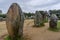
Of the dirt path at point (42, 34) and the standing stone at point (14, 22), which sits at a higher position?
the standing stone at point (14, 22)

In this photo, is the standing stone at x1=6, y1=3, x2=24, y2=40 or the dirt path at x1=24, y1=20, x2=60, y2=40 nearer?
the standing stone at x1=6, y1=3, x2=24, y2=40

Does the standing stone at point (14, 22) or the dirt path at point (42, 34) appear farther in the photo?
the dirt path at point (42, 34)

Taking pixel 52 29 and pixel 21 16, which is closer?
pixel 21 16

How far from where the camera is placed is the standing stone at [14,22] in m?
12.5

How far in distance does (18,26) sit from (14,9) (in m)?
1.21

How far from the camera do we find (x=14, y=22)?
40.7 feet

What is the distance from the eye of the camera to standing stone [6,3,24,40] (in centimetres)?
1250

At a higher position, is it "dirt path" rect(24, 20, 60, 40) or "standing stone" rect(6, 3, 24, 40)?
"standing stone" rect(6, 3, 24, 40)

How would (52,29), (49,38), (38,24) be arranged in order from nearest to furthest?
1. (49,38)
2. (52,29)
3. (38,24)

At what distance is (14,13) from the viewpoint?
12.7 metres

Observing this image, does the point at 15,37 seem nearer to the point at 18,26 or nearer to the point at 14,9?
the point at 18,26

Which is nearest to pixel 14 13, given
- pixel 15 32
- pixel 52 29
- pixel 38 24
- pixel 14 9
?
pixel 14 9

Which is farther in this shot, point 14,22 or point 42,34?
point 42,34

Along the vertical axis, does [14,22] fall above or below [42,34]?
above
